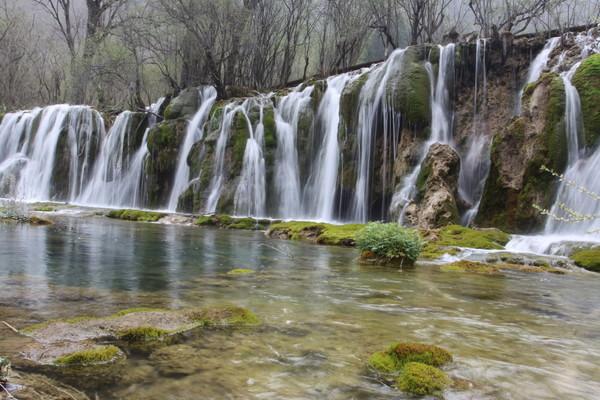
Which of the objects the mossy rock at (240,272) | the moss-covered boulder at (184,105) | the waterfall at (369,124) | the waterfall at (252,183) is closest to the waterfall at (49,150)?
the moss-covered boulder at (184,105)

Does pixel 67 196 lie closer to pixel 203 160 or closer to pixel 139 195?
pixel 139 195

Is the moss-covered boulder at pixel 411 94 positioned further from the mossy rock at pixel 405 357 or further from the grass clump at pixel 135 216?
the mossy rock at pixel 405 357

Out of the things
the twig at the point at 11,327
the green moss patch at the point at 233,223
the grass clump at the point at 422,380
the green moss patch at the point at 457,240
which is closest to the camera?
the grass clump at the point at 422,380

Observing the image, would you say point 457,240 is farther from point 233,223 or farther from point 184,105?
point 184,105

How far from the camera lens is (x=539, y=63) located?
81.9 feet

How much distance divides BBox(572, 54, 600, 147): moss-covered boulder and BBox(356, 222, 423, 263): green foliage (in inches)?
405

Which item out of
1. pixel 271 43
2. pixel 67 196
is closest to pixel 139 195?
pixel 67 196

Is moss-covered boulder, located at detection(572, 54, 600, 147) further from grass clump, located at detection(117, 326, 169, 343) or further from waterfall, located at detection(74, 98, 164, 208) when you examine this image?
waterfall, located at detection(74, 98, 164, 208)

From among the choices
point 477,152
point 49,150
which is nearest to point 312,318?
point 477,152

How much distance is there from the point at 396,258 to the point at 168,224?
51.7 feet

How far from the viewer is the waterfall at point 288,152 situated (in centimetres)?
2856

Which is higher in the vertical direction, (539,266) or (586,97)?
(586,97)

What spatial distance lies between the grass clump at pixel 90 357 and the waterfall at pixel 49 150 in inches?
1507

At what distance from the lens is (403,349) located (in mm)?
4746
